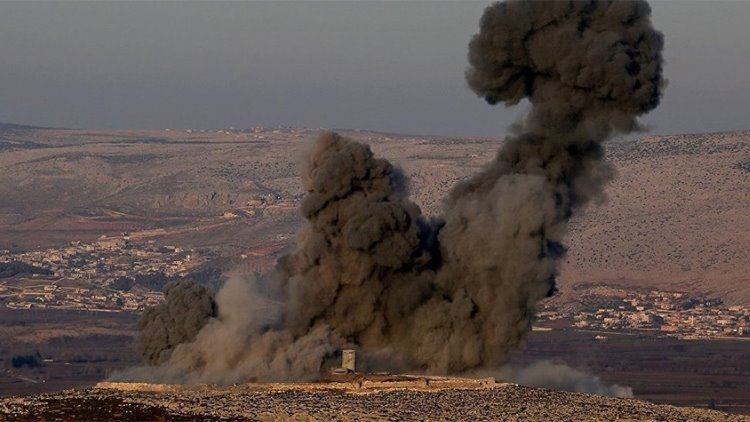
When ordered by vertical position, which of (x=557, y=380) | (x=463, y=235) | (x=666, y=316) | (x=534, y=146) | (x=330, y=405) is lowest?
(x=666, y=316)

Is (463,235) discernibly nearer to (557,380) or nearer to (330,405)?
(557,380)

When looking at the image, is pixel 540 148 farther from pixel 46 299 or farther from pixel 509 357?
pixel 46 299

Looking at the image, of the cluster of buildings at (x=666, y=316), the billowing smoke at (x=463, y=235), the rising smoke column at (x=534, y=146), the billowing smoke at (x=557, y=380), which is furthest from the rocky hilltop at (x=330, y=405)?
the cluster of buildings at (x=666, y=316)

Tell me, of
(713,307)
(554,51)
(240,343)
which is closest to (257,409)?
(240,343)

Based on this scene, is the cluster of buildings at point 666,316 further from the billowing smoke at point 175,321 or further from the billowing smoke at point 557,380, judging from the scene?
the billowing smoke at point 175,321

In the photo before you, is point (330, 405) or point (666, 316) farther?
point (666, 316)

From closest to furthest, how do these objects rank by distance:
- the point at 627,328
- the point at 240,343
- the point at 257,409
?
the point at 257,409 < the point at 240,343 < the point at 627,328

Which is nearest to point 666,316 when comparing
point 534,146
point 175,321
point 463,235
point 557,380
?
point 557,380
